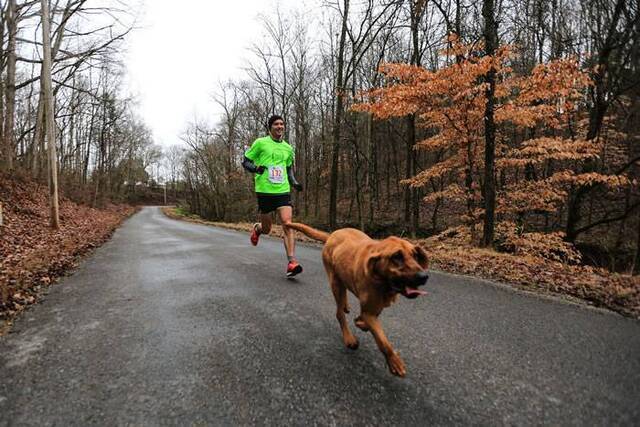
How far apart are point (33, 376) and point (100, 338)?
22.4 inches

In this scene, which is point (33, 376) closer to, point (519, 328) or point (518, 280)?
point (519, 328)

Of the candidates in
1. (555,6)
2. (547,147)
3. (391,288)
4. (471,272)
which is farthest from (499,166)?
(391,288)

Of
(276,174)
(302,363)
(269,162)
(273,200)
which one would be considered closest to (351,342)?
(302,363)

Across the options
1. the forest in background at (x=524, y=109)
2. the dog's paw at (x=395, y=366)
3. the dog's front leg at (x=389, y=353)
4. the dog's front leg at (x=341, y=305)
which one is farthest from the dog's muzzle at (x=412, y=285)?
the forest in background at (x=524, y=109)

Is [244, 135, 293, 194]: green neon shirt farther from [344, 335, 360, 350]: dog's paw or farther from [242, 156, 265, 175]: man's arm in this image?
[344, 335, 360, 350]: dog's paw

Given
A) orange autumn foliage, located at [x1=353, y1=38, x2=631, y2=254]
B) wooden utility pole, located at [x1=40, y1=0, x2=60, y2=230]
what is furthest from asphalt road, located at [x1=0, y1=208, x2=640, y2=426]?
wooden utility pole, located at [x1=40, y1=0, x2=60, y2=230]

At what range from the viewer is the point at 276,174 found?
4.83 m

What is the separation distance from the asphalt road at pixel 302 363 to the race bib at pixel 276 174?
1.73 m

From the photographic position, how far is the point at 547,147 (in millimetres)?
8938

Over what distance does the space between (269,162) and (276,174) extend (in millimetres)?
203

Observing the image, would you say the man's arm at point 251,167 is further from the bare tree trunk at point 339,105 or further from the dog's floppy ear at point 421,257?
the bare tree trunk at point 339,105

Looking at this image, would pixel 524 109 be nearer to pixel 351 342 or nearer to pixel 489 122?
pixel 489 122

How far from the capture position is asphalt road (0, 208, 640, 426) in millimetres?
1738

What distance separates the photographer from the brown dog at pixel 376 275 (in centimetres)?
177
